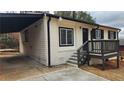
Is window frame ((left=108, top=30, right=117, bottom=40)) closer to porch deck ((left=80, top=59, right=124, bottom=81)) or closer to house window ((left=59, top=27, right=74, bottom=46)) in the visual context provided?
house window ((left=59, top=27, right=74, bottom=46))

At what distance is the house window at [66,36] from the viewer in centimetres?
1078

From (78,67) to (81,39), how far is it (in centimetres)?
344

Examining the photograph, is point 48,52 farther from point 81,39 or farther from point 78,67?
point 81,39

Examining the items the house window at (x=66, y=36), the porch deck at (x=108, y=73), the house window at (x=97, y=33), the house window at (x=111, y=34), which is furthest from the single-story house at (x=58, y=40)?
the house window at (x=111, y=34)

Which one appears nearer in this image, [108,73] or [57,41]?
[108,73]

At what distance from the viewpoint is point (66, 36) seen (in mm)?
11172

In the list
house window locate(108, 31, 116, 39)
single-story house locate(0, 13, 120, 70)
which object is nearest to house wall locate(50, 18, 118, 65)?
single-story house locate(0, 13, 120, 70)

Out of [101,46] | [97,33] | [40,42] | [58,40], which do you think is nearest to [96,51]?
[101,46]

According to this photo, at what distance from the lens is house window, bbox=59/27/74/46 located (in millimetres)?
10779

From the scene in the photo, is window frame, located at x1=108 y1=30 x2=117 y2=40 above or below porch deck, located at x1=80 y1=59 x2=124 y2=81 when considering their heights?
above

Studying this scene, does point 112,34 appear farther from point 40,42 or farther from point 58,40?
point 40,42

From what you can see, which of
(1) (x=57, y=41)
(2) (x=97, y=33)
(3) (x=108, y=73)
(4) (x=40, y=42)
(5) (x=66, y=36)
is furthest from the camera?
(2) (x=97, y=33)

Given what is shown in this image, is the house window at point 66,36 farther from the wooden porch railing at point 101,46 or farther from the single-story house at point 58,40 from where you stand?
the wooden porch railing at point 101,46

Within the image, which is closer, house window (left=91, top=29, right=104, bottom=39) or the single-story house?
the single-story house
